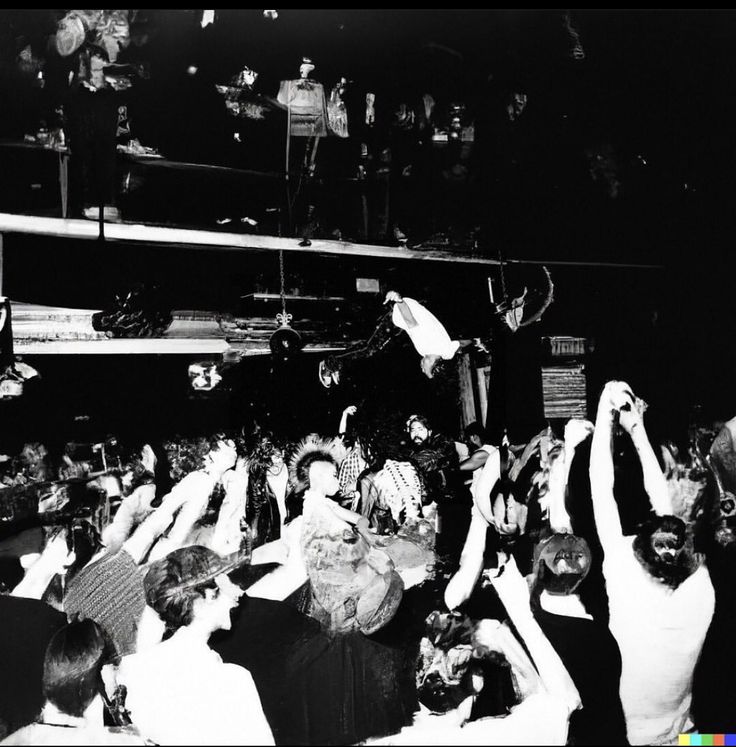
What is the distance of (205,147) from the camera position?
6.56ft

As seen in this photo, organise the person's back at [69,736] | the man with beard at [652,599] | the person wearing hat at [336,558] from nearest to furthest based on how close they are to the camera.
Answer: the person's back at [69,736] → the person wearing hat at [336,558] → the man with beard at [652,599]

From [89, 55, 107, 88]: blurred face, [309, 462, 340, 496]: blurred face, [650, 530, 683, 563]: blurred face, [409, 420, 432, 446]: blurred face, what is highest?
[89, 55, 107, 88]: blurred face

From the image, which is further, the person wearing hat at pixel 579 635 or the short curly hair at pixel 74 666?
the person wearing hat at pixel 579 635

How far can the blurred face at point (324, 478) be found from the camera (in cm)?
204

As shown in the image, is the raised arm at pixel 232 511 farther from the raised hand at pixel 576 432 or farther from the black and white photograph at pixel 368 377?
the raised hand at pixel 576 432

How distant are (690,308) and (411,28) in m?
1.10

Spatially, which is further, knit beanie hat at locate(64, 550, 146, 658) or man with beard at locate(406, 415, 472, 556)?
man with beard at locate(406, 415, 472, 556)

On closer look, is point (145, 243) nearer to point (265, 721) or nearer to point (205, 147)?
point (205, 147)

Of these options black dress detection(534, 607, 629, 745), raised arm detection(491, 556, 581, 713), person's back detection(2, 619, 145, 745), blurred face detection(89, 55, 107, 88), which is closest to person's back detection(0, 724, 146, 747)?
person's back detection(2, 619, 145, 745)

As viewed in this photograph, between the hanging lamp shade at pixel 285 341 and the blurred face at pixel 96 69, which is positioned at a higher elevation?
the blurred face at pixel 96 69

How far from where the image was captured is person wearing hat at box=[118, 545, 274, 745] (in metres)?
1.91

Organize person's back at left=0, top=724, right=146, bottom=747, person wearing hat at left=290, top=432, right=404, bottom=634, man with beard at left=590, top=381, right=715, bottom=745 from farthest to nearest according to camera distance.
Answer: man with beard at left=590, top=381, right=715, bottom=745 < person wearing hat at left=290, top=432, right=404, bottom=634 < person's back at left=0, top=724, right=146, bottom=747

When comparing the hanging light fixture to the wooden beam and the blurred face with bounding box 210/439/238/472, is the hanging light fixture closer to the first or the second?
the wooden beam

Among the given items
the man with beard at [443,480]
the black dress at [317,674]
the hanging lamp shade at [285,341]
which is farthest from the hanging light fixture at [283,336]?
the black dress at [317,674]
